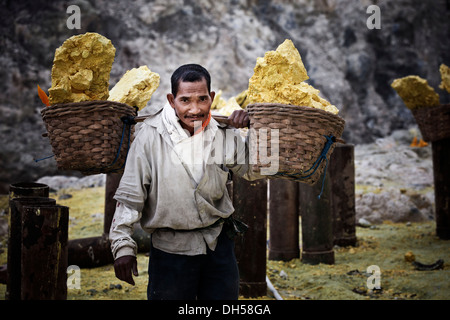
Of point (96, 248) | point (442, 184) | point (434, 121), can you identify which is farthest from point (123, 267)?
point (442, 184)

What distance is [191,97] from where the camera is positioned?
2.21 m

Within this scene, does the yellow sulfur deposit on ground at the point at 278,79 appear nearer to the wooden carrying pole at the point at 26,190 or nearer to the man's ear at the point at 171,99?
the man's ear at the point at 171,99

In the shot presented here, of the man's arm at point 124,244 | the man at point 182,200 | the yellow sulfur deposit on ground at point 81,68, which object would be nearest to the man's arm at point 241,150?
the man at point 182,200

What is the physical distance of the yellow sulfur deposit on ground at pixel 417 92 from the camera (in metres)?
5.22

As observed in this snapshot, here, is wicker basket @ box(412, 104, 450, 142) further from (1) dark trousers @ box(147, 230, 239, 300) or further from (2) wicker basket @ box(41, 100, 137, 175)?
(2) wicker basket @ box(41, 100, 137, 175)

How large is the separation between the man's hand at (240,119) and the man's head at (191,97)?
21 centimetres

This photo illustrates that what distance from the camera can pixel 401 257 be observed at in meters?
5.13

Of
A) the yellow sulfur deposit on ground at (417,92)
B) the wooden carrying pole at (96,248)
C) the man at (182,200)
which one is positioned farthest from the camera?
the yellow sulfur deposit on ground at (417,92)

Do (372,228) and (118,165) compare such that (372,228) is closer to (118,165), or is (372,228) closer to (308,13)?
(118,165)

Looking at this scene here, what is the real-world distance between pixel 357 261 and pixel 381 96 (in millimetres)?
8754

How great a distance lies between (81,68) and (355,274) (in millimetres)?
3569

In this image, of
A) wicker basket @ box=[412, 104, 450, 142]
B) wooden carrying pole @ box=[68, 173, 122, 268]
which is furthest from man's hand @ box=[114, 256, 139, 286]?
wicker basket @ box=[412, 104, 450, 142]

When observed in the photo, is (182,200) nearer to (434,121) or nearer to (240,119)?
(240,119)
